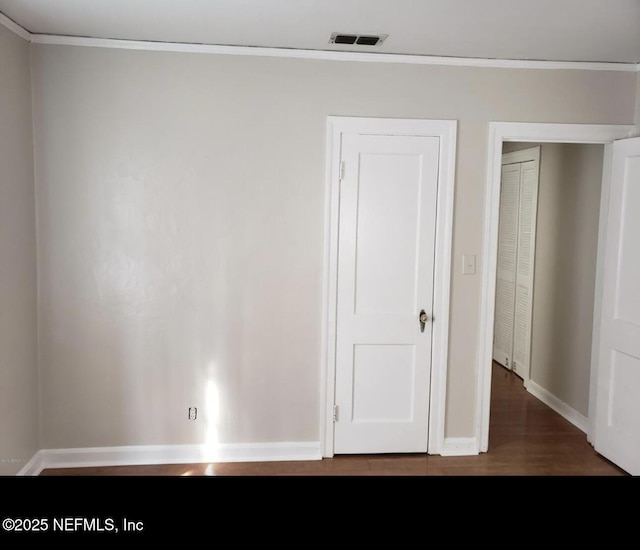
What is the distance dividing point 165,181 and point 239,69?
82 cm

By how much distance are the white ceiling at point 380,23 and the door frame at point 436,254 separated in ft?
1.48

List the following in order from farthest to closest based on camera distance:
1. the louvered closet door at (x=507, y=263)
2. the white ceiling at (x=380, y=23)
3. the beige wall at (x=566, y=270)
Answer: the louvered closet door at (x=507, y=263) < the beige wall at (x=566, y=270) < the white ceiling at (x=380, y=23)

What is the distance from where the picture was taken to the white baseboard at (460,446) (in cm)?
394

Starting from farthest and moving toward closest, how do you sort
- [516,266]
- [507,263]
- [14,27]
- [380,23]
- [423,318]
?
[507,263]
[516,266]
[423,318]
[14,27]
[380,23]

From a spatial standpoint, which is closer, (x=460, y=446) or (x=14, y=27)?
(x=14, y=27)

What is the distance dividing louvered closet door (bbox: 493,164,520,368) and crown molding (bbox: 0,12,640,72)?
84.8 inches

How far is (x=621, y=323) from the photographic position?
3.77 meters

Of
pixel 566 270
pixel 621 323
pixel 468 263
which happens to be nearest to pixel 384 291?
pixel 468 263

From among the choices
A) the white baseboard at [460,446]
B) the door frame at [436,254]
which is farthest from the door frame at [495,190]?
the door frame at [436,254]

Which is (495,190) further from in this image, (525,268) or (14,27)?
(14,27)

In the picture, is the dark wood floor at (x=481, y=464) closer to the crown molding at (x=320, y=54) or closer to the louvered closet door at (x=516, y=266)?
the louvered closet door at (x=516, y=266)

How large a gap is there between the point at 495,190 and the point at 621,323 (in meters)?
1.16
